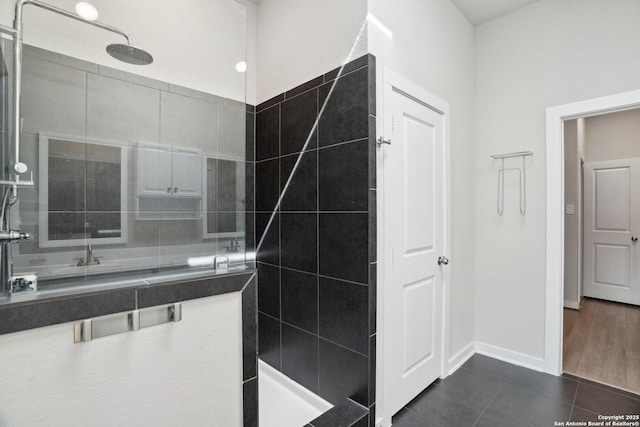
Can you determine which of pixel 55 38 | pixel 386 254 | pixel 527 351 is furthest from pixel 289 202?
pixel 527 351

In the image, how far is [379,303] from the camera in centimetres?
173

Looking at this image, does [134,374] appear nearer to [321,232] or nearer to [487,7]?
[321,232]

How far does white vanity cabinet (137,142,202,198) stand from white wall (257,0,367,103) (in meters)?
1.09

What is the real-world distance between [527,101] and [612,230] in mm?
3032

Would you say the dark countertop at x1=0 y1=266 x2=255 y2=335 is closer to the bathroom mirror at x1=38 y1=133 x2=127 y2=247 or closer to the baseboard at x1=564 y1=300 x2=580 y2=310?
the bathroom mirror at x1=38 y1=133 x2=127 y2=247

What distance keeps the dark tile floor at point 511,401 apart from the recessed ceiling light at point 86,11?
100 inches

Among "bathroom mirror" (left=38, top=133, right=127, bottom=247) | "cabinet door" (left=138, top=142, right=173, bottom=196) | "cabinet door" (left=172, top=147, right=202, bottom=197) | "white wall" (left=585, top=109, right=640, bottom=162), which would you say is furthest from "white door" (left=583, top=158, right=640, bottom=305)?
"bathroom mirror" (left=38, top=133, right=127, bottom=247)

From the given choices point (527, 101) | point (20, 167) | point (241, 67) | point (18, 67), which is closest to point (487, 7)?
point (527, 101)

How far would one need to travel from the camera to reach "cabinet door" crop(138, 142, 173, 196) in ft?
→ 4.05

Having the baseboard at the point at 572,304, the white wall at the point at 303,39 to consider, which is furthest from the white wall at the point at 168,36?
the baseboard at the point at 572,304

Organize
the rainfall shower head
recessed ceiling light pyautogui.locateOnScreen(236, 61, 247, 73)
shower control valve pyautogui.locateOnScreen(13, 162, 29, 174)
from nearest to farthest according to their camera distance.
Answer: shower control valve pyautogui.locateOnScreen(13, 162, 29, 174)
the rainfall shower head
recessed ceiling light pyautogui.locateOnScreen(236, 61, 247, 73)

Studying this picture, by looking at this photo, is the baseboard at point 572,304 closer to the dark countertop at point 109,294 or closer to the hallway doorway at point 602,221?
the hallway doorway at point 602,221

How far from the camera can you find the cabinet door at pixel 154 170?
1234 millimetres

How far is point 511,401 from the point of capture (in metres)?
1.98
